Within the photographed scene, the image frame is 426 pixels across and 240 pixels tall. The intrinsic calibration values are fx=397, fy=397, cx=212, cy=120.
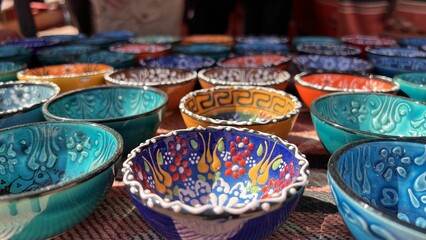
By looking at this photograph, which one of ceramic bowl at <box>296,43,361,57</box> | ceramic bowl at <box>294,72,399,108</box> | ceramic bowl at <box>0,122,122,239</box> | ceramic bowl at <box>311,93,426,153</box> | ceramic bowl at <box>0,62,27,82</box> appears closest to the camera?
ceramic bowl at <box>0,122,122,239</box>

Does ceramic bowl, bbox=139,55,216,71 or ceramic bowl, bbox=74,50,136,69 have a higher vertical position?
ceramic bowl, bbox=74,50,136,69

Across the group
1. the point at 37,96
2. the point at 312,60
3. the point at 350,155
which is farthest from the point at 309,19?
the point at 350,155

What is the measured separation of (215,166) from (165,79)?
1.75ft

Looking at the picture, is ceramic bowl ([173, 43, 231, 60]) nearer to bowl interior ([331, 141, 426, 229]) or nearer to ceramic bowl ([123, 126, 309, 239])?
ceramic bowl ([123, 126, 309, 239])

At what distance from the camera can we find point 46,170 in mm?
744

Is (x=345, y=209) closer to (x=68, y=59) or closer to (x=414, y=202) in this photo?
(x=414, y=202)

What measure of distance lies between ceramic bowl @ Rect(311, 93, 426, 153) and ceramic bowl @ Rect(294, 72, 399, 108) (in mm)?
61

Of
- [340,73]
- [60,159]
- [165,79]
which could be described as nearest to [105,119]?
[60,159]

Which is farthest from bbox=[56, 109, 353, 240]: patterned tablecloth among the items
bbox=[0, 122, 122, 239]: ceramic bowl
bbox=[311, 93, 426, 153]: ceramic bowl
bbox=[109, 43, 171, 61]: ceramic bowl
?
bbox=[109, 43, 171, 61]: ceramic bowl

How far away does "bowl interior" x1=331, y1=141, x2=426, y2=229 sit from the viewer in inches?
23.6

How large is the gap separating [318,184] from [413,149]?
173 millimetres

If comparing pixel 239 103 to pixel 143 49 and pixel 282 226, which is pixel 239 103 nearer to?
pixel 282 226

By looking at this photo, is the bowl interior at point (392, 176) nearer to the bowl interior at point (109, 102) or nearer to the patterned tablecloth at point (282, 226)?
the patterned tablecloth at point (282, 226)

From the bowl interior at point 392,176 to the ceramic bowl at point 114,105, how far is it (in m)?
0.38
